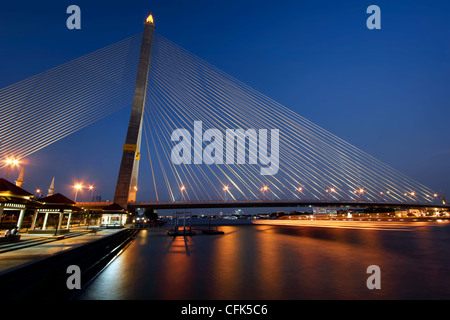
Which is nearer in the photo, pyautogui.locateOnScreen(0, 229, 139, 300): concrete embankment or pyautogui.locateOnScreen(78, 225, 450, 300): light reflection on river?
pyautogui.locateOnScreen(0, 229, 139, 300): concrete embankment

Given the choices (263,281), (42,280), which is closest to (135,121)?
(42,280)

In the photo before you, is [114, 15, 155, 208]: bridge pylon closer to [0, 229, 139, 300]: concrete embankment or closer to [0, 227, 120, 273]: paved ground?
[0, 227, 120, 273]: paved ground

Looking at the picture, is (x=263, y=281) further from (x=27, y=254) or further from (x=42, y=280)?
(x=27, y=254)

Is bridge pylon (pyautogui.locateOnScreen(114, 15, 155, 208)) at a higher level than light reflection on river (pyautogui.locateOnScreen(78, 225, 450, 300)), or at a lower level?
higher

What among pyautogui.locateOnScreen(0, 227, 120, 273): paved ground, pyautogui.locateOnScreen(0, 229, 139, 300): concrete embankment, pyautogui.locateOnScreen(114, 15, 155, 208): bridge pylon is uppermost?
pyautogui.locateOnScreen(114, 15, 155, 208): bridge pylon

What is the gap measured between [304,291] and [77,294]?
17.4ft

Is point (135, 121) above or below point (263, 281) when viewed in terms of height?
above

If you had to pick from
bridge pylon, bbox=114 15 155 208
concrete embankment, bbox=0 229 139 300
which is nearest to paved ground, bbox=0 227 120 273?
concrete embankment, bbox=0 229 139 300

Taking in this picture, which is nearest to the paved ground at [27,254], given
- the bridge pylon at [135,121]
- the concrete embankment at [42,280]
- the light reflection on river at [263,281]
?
the concrete embankment at [42,280]

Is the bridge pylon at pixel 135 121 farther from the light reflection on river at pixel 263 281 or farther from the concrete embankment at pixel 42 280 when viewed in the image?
the concrete embankment at pixel 42 280

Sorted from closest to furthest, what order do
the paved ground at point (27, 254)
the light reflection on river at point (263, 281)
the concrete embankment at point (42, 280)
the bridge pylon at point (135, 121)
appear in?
1. the concrete embankment at point (42, 280)
2. the light reflection on river at point (263, 281)
3. the paved ground at point (27, 254)
4. the bridge pylon at point (135, 121)

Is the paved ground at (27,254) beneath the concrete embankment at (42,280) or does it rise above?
beneath

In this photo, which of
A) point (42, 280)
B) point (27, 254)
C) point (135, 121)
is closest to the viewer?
point (42, 280)
